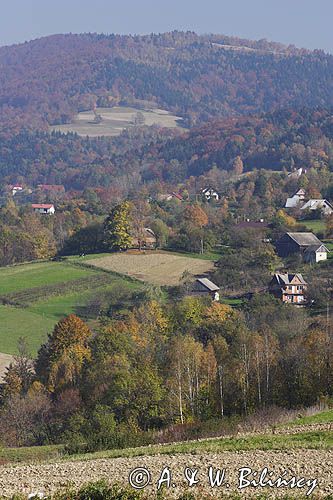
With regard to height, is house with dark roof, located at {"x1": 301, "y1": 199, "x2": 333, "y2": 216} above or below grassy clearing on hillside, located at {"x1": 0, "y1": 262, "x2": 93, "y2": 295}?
above

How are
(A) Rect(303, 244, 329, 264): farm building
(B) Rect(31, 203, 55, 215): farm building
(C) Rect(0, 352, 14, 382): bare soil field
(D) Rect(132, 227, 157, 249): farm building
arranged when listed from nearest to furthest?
(C) Rect(0, 352, 14, 382): bare soil field
(A) Rect(303, 244, 329, 264): farm building
(D) Rect(132, 227, 157, 249): farm building
(B) Rect(31, 203, 55, 215): farm building

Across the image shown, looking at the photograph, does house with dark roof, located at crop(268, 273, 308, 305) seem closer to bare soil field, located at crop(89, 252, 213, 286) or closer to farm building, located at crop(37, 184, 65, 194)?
bare soil field, located at crop(89, 252, 213, 286)

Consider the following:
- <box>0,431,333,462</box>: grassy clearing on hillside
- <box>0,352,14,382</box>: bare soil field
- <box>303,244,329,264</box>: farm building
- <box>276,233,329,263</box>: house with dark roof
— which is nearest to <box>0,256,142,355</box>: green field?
<box>0,352,14,382</box>: bare soil field

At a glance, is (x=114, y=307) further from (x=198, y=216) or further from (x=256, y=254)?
(x=198, y=216)

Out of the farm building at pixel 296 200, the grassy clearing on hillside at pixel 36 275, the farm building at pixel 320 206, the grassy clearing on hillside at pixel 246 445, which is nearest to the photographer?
the grassy clearing on hillside at pixel 246 445

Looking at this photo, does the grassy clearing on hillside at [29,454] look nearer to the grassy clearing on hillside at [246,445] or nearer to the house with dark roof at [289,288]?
the grassy clearing on hillside at [246,445]

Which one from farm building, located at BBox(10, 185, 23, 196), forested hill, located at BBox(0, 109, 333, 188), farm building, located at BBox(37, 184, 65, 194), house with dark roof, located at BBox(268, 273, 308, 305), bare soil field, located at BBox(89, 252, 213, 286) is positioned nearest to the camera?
house with dark roof, located at BBox(268, 273, 308, 305)

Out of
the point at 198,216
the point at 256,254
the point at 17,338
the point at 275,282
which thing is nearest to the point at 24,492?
the point at 17,338

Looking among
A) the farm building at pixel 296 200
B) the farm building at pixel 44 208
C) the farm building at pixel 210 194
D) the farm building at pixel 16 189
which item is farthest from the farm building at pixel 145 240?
the farm building at pixel 16 189
